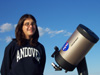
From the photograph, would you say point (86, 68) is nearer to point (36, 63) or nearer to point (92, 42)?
point (92, 42)

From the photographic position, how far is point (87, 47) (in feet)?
14.1

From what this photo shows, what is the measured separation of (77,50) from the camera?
433cm

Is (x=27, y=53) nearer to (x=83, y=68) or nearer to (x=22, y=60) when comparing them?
(x=22, y=60)

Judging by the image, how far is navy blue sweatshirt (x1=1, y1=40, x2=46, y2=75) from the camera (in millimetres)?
4234

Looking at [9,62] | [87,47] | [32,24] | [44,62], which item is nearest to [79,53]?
[87,47]

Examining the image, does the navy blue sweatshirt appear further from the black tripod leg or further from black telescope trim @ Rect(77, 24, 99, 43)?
black telescope trim @ Rect(77, 24, 99, 43)

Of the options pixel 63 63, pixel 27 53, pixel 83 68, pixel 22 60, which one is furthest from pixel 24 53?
pixel 83 68

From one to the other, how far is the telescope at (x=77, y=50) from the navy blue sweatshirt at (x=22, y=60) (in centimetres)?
64

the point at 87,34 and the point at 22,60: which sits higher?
Answer: the point at 87,34

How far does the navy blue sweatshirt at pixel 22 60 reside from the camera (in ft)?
13.9

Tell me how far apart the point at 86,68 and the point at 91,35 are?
0.99 metres

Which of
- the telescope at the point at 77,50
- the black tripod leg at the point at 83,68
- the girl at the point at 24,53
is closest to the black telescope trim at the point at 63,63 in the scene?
the telescope at the point at 77,50

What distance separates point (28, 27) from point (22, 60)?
3.00 ft

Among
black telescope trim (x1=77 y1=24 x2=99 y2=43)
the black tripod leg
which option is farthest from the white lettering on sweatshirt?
black telescope trim (x1=77 y1=24 x2=99 y2=43)
